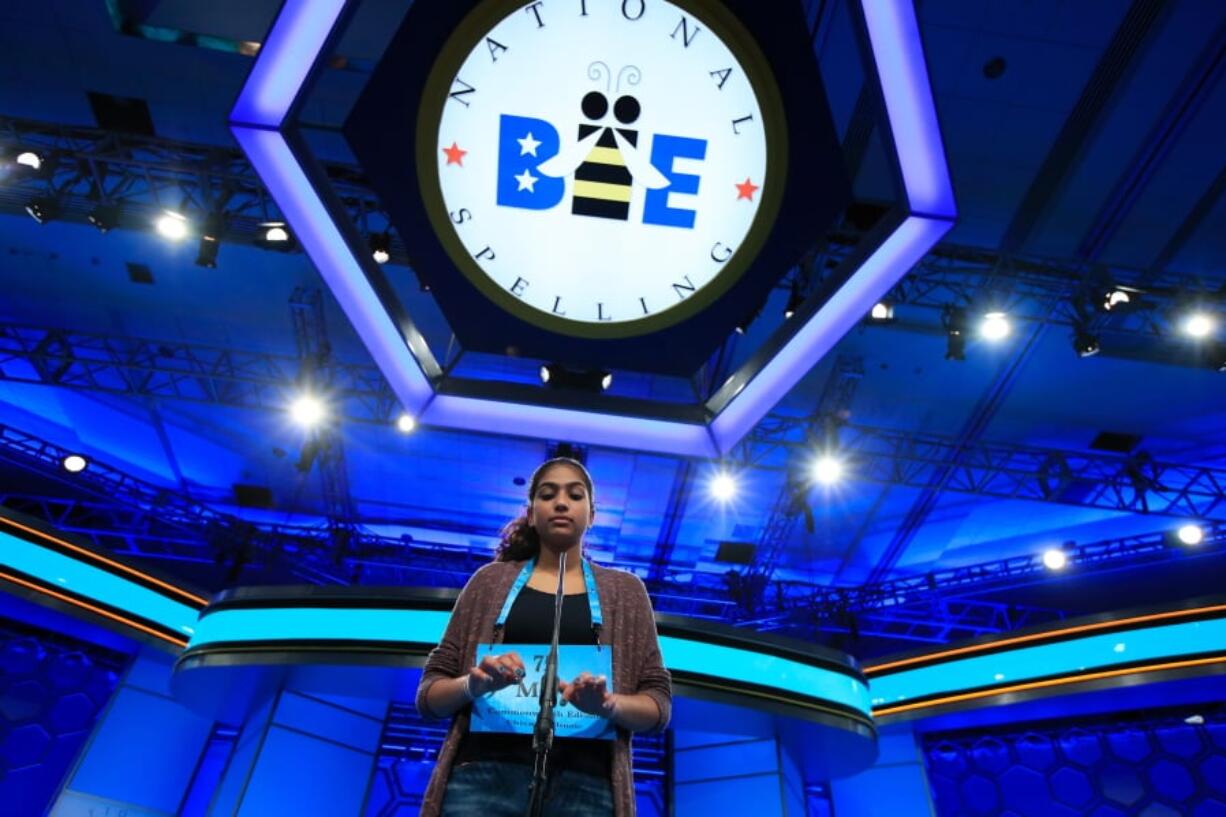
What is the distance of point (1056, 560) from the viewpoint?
9.39 m

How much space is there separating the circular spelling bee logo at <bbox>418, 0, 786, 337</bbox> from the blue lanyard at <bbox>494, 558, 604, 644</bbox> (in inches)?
20.9

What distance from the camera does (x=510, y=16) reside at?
4.51 ft

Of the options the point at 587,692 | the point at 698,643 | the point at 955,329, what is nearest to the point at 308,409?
the point at 698,643

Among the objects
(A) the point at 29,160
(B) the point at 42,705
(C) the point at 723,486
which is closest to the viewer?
(B) the point at 42,705

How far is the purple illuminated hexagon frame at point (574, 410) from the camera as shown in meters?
1.29

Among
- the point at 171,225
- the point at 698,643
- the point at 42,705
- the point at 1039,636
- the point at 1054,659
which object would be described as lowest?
the point at 42,705

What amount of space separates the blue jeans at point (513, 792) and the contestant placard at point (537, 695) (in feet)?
0.23

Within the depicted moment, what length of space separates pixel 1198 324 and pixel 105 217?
10015mm

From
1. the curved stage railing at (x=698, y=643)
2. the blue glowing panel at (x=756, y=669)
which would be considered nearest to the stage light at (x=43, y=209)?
the curved stage railing at (x=698, y=643)

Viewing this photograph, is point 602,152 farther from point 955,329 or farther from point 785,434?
point 785,434

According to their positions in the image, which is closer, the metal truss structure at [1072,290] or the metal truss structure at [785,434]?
the metal truss structure at [1072,290]

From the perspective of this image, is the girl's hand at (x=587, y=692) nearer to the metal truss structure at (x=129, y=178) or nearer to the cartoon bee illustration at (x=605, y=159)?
the cartoon bee illustration at (x=605, y=159)

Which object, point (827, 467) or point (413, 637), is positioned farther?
point (827, 467)

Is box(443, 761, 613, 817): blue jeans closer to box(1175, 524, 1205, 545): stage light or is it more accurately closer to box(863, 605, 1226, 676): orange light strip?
box(863, 605, 1226, 676): orange light strip
